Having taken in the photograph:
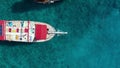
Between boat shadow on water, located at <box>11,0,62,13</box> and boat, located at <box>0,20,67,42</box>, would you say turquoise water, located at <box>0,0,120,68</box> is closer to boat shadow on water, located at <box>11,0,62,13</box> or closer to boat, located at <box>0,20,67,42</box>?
boat shadow on water, located at <box>11,0,62,13</box>

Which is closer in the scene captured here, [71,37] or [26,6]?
[26,6]

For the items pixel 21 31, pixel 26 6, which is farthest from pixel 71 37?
pixel 26 6

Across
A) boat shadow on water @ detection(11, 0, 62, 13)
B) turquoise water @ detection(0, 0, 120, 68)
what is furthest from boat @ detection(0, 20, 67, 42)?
boat shadow on water @ detection(11, 0, 62, 13)

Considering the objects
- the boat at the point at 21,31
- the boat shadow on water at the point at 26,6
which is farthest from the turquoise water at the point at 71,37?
the boat at the point at 21,31

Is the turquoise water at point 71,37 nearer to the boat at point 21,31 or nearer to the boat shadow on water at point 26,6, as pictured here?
the boat shadow on water at point 26,6

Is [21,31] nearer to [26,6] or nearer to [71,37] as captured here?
[26,6]

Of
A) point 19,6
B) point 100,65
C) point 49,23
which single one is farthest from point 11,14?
point 100,65

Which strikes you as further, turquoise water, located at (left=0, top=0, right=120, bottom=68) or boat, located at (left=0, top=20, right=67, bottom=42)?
turquoise water, located at (left=0, top=0, right=120, bottom=68)

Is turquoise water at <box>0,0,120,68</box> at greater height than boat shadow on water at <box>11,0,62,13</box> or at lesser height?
lesser
